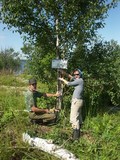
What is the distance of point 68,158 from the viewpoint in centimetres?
688

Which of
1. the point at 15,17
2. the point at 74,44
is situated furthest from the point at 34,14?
the point at 74,44

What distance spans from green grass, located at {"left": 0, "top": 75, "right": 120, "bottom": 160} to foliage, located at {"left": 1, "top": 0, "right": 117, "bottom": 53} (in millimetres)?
2335

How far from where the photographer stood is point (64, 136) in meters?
8.52

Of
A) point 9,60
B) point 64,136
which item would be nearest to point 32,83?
point 64,136

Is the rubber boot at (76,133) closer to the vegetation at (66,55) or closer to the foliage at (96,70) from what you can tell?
the vegetation at (66,55)

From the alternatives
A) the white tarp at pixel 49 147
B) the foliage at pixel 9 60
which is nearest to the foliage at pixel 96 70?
the white tarp at pixel 49 147

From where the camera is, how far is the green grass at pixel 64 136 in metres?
7.03

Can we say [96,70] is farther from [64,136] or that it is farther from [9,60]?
[9,60]

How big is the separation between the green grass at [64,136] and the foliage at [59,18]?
2.34 metres

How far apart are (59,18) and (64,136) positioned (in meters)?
3.74

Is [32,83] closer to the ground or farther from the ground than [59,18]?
closer to the ground

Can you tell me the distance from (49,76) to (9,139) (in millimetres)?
3769

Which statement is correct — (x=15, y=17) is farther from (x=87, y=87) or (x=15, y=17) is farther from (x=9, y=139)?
(x=9, y=139)

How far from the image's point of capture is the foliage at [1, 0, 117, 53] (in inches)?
395
